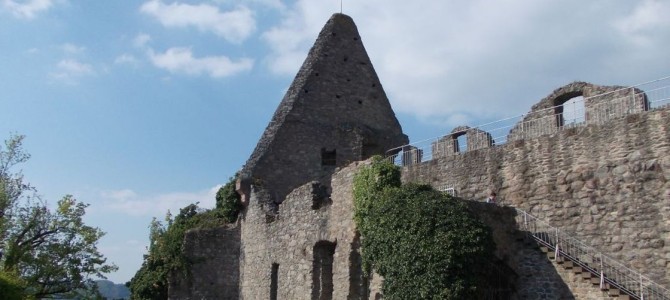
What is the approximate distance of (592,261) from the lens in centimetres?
1711

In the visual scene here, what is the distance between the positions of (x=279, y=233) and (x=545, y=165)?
8.58m

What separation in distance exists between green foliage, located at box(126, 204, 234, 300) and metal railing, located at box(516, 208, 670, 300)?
1298 centimetres

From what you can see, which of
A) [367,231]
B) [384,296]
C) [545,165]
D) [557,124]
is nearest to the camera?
[384,296]

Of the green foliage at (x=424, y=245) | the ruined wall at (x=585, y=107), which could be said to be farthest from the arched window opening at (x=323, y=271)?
the ruined wall at (x=585, y=107)

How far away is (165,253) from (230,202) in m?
3.07

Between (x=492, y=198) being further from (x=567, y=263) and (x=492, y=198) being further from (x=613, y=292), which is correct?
(x=613, y=292)

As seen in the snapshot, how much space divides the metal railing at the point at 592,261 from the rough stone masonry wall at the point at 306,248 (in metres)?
4.42

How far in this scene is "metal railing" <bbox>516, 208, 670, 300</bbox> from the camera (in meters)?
15.8

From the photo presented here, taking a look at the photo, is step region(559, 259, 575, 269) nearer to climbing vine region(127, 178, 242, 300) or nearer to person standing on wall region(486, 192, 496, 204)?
person standing on wall region(486, 192, 496, 204)

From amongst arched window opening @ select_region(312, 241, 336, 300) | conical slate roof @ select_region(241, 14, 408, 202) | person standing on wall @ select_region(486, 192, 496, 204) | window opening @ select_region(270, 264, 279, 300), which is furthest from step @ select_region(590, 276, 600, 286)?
conical slate roof @ select_region(241, 14, 408, 202)

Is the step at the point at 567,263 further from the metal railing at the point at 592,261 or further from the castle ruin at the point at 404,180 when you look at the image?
the castle ruin at the point at 404,180

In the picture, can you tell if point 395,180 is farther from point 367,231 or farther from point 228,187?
point 228,187

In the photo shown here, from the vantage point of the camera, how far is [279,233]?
912 inches

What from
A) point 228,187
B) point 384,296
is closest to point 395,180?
point 384,296
